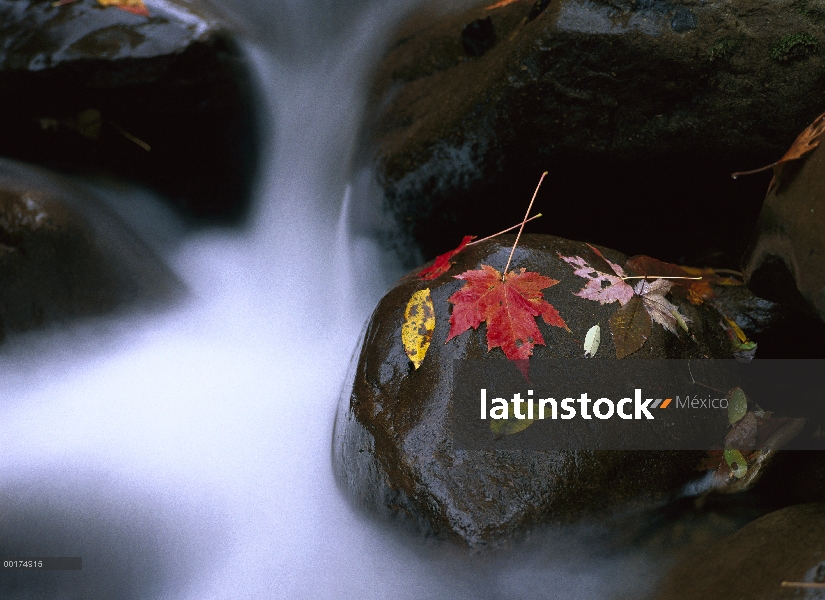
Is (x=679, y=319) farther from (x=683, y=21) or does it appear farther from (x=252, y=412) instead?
(x=252, y=412)

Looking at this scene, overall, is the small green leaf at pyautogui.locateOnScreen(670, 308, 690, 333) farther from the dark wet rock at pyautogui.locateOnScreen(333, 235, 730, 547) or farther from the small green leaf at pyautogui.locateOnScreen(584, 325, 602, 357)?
the small green leaf at pyautogui.locateOnScreen(584, 325, 602, 357)

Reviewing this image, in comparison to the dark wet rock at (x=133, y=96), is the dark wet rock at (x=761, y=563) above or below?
below

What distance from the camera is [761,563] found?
2020 millimetres

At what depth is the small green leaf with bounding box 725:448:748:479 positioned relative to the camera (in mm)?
2611

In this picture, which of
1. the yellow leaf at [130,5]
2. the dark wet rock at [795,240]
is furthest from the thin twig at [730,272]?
the yellow leaf at [130,5]

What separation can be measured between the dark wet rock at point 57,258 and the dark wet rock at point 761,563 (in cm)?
321

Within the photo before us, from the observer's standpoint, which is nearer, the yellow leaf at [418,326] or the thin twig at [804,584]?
the thin twig at [804,584]

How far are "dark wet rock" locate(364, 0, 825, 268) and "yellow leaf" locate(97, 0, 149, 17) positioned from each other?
1.68 meters

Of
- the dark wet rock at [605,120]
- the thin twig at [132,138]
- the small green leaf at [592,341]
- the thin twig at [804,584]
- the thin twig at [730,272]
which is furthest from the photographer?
the thin twig at [132,138]

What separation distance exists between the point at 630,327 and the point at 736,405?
69 centimetres

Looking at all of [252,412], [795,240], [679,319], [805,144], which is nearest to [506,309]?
[679,319]

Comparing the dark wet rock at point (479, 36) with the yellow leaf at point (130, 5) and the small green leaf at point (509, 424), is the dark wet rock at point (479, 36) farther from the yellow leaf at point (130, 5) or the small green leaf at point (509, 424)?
the small green leaf at point (509, 424)

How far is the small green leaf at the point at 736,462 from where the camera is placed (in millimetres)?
2611

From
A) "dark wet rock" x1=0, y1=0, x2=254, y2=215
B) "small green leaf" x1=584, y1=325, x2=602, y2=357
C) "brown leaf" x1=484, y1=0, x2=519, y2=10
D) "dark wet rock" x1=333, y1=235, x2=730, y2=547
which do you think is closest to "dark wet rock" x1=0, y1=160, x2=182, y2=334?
"dark wet rock" x1=0, y1=0, x2=254, y2=215
